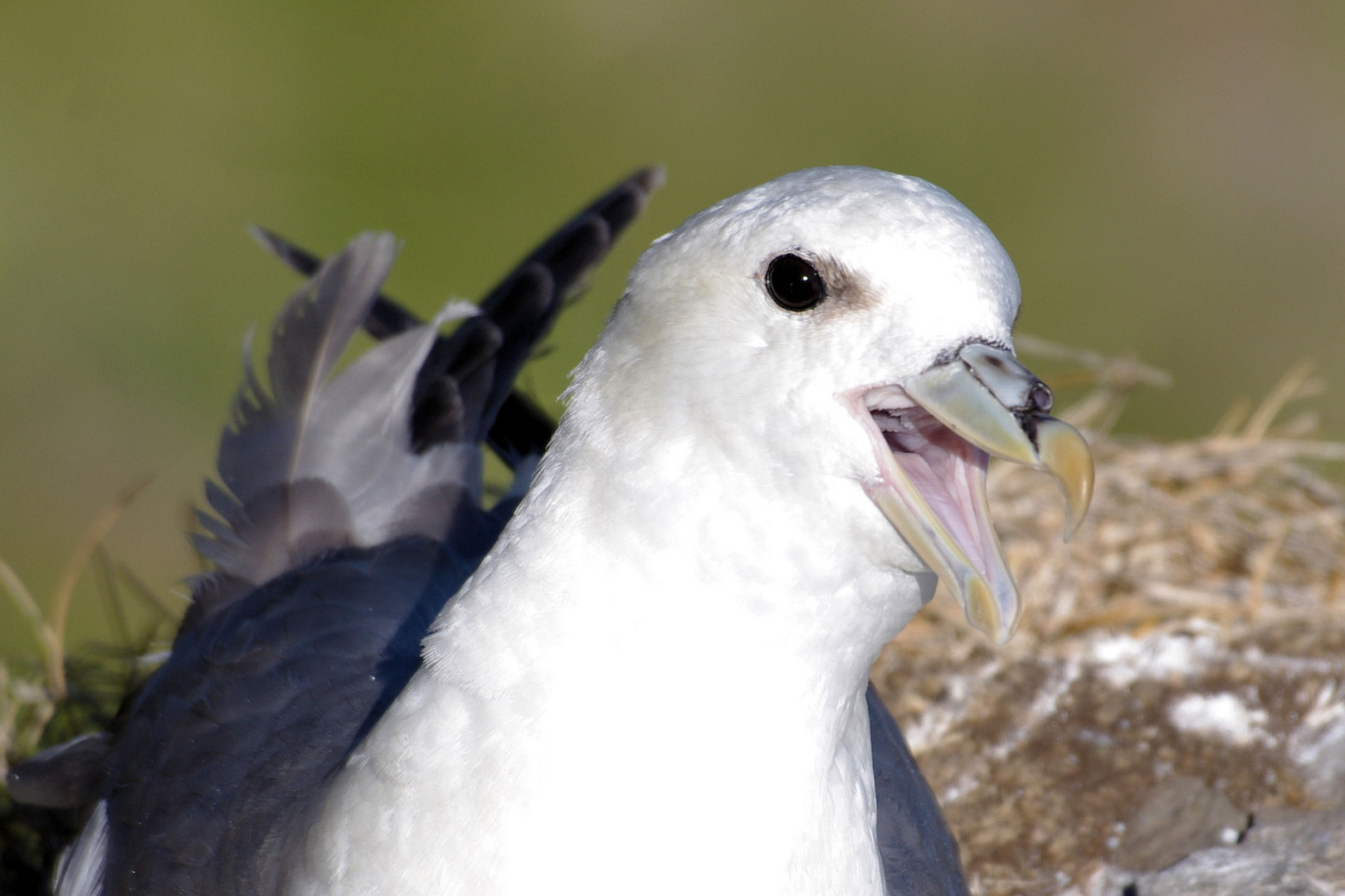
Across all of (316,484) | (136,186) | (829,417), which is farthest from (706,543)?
(136,186)

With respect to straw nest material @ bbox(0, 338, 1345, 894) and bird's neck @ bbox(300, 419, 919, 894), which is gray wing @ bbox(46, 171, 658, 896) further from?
straw nest material @ bbox(0, 338, 1345, 894)

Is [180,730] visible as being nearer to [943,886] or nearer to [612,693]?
[612,693]

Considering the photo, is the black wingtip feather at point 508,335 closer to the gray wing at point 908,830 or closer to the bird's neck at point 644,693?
the gray wing at point 908,830

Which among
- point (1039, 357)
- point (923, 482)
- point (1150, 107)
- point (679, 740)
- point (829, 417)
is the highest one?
point (829, 417)

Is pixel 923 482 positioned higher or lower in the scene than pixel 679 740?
higher

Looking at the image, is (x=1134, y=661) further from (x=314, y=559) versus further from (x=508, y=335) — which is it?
(x=314, y=559)

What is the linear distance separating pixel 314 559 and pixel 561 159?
4677mm

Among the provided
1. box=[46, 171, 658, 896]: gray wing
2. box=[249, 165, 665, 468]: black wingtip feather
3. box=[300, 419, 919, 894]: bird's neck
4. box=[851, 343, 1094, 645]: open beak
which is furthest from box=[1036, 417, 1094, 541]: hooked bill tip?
box=[249, 165, 665, 468]: black wingtip feather

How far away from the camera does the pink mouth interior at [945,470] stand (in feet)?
5.33

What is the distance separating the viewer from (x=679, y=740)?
1729 mm

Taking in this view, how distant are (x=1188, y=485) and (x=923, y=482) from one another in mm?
2402

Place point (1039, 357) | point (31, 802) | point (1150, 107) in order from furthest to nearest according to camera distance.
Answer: point (1150, 107), point (1039, 357), point (31, 802)

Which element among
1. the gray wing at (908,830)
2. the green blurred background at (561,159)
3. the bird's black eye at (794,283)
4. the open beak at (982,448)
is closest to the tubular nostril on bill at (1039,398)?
the open beak at (982,448)

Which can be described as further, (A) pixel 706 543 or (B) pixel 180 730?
(B) pixel 180 730
